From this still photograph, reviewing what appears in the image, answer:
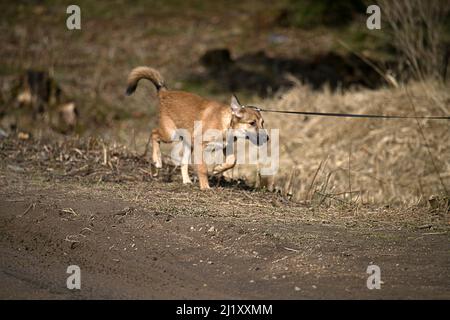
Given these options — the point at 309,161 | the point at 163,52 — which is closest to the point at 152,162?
the point at 309,161

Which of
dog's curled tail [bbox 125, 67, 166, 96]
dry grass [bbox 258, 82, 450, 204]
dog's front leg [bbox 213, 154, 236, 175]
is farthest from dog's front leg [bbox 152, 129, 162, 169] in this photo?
dry grass [bbox 258, 82, 450, 204]

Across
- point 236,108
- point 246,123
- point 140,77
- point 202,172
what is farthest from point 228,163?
point 140,77

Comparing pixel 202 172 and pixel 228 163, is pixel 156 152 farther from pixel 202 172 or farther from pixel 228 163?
pixel 228 163

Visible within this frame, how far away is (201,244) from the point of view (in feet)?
22.3

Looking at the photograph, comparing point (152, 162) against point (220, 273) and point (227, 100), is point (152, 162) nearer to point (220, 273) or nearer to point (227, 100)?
point (220, 273)

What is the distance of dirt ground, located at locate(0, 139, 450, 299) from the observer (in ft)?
19.0

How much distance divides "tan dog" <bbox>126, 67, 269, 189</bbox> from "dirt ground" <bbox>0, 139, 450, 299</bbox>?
55 centimetres

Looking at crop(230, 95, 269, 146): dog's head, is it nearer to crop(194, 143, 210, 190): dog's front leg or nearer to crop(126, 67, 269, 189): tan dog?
crop(126, 67, 269, 189): tan dog

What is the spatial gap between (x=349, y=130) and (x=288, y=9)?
33.7 feet

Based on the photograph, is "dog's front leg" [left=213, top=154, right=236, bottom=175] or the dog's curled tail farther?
the dog's curled tail

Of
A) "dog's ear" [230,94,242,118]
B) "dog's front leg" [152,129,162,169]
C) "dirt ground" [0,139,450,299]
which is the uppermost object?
"dog's ear" [230,94,242,118]

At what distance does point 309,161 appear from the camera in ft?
44.6
